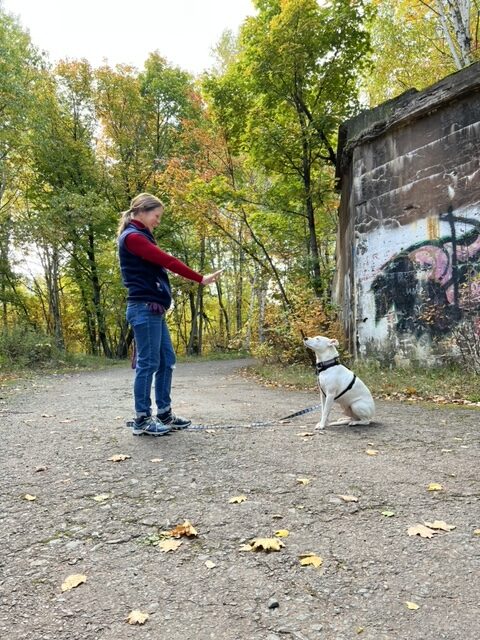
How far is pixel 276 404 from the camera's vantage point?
277 inches

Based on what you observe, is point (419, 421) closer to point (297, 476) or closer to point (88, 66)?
point (297, 476)

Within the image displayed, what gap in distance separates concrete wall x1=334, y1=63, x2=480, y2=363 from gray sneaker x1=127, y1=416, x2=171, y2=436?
5.60m

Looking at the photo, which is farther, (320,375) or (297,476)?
(320,375)

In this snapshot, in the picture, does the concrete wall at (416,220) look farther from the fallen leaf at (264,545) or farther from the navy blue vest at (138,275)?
the fallen leaf at (264,545)

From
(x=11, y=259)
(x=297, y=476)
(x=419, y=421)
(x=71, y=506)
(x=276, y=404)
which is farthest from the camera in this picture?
(x=11, y=259)

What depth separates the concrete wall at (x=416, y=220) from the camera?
776 cm

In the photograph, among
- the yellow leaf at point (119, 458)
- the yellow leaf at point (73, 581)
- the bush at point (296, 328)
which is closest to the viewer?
the yellow leaf at point (73, 581)

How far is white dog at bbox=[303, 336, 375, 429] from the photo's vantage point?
4.79 metres

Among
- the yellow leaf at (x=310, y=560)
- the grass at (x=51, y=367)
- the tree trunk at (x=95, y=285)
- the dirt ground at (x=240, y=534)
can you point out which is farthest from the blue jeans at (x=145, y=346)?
the tree trunk at (x=95, y=285)

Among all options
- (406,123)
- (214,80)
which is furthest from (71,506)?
(214,80)

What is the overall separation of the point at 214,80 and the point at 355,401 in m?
11.3

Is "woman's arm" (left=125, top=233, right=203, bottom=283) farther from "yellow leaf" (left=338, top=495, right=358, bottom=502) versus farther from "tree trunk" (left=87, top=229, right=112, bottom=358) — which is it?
"tree trunk" (left=87, top=229, right=112, bottom=358)

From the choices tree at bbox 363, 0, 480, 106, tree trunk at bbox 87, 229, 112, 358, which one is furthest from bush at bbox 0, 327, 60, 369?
tree at bbox 363, 0, 480, 106

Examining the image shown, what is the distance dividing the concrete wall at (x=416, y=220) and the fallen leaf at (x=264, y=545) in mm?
6497
